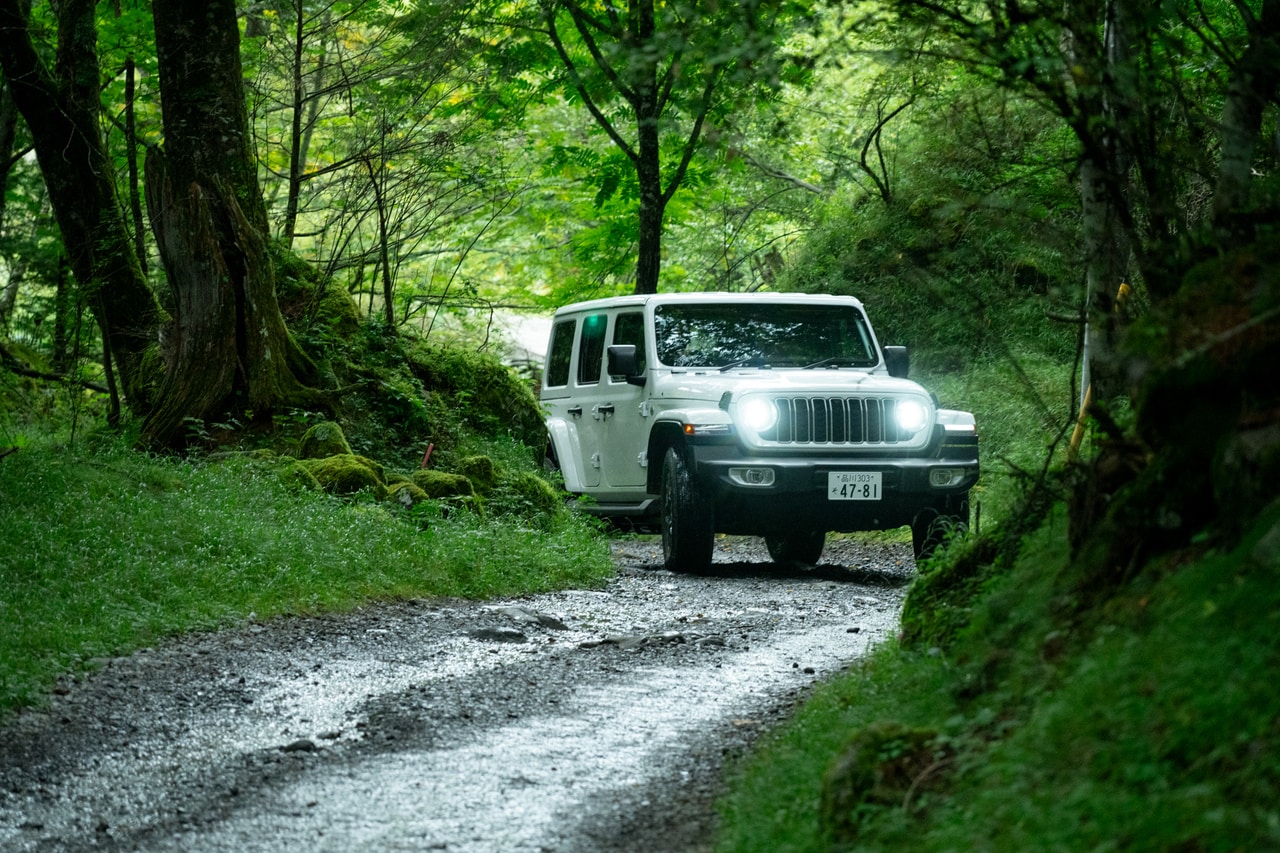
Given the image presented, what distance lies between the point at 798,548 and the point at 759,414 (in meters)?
2.43

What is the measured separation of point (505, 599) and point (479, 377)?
7.05m

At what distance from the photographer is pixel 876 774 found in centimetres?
389

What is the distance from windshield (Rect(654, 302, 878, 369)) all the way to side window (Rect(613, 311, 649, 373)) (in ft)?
0.65

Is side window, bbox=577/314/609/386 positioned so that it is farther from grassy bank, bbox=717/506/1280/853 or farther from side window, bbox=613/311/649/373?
grassy bank, bbox=717/506/1280/853

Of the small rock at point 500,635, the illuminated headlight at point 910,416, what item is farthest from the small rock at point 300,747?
the illuminated headlight at point 910,416

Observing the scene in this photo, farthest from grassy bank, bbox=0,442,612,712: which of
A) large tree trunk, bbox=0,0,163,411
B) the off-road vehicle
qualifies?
large tree trunk, bbox=0,0,163,411

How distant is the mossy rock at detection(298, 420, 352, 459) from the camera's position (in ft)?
41.9

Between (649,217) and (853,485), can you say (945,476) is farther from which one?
(649,217)

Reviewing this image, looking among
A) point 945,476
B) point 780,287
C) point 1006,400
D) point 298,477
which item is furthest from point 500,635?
point 780,287

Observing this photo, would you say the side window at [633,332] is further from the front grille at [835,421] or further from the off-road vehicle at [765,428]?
the front grille at [835,421]

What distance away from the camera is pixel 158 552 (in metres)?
8.66

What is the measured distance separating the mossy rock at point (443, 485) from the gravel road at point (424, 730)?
10.6 feet

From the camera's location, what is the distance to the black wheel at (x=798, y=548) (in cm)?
1275

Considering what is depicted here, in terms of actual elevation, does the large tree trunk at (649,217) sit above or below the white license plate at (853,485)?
above
